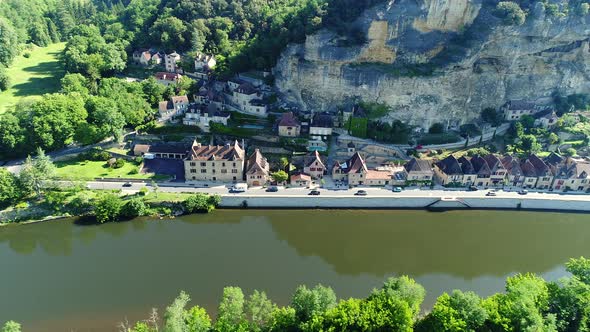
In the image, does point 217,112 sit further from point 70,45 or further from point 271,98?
point 70,45

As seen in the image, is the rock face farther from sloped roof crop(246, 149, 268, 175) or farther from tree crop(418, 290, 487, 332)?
tree crop(418, 290, 487, 332)

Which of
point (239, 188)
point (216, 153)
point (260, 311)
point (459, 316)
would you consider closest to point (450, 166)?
point (459, 316)

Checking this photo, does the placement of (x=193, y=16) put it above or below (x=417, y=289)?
above

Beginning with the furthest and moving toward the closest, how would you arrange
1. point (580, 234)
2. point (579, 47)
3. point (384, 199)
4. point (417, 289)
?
point (579, 47), point (384, 199), point (580, 234), point (417, 289)

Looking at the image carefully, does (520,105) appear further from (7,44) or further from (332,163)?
(7,44)

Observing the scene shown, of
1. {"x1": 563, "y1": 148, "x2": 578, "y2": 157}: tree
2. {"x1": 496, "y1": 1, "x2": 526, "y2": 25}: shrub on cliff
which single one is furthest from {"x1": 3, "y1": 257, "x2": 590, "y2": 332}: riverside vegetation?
{"x1": 496, "y1": 1, "x2": 526, "y2": 25}: shrub on cliff

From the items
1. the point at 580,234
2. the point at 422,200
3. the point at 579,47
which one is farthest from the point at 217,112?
the point at 579,47
